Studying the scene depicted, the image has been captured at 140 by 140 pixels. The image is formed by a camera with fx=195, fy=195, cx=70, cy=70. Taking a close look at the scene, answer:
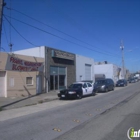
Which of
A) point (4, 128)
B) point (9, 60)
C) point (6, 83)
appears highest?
point (9, 60)

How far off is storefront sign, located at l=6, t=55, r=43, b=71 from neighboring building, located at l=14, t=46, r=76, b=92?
232 centimetres

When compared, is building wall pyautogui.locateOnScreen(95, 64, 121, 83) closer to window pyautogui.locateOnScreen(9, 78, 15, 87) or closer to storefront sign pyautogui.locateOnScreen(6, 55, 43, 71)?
storefront sign pyautogui.locateOnScreen(6, 55, 43, 71)

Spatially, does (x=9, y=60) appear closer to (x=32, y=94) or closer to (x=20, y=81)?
(x=20, y=81)

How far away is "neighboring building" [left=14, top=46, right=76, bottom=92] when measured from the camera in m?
24.4

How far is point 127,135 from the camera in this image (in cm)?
620

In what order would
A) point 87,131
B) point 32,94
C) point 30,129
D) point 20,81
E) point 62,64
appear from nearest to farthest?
1. point 87,131
2. point 30,129
3. point 20,81
4. point 32,94
5. point 62,64

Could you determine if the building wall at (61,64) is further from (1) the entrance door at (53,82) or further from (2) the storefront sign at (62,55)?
(1) the entrance door at (53,82)

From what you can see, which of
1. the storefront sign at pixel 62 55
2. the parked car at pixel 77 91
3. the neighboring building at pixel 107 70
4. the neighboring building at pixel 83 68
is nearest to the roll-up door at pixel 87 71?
the neighboring building at pixel 83 68

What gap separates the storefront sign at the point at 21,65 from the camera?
1735 centimetres

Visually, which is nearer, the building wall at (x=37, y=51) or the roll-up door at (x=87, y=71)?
the building wall at (x=37, y=51)

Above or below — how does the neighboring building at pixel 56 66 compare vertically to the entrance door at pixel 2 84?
above

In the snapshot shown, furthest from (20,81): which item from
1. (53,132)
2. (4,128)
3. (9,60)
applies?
(53,132)

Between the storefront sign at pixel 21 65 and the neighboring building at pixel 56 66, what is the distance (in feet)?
7.62

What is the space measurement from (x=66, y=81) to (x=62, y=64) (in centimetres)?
278
